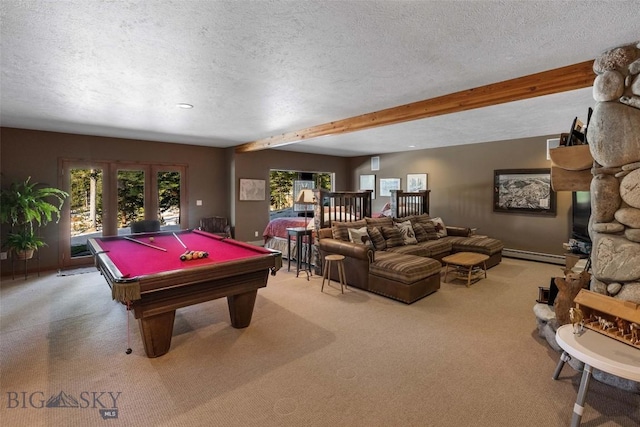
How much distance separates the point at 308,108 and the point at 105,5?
2.53 metres

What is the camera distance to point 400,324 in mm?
3293

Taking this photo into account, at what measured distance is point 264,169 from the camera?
7895 mm

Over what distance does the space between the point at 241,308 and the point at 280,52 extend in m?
2.39

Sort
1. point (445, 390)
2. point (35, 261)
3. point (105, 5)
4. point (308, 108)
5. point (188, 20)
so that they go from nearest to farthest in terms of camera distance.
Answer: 1. point (105, 5)
2. point (188, 20)
3. point (445, 390)
4. point (308, 108)
5. point (35, 261)

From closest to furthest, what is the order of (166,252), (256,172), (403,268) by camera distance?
(166,252), (403,268), (256,172)

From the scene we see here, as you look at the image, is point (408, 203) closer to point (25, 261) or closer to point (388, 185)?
point (388, 185)

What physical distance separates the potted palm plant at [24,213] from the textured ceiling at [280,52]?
1.17 metres

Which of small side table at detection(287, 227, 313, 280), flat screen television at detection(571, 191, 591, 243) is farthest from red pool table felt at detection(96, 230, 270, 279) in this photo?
flat screen television at detection(571, 191, 591, 243)

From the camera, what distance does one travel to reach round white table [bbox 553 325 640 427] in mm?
1559

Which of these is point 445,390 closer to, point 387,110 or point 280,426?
point 280,426

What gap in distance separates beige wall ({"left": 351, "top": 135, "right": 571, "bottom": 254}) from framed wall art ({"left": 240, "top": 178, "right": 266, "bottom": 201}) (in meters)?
3.76

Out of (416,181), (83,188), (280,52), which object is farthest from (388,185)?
(83,188)

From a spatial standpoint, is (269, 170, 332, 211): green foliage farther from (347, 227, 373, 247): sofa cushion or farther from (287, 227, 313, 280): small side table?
(347, 227, 373, 247): sofa cushion

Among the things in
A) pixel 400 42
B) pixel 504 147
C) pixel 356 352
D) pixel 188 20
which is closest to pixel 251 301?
pixel 356 352
